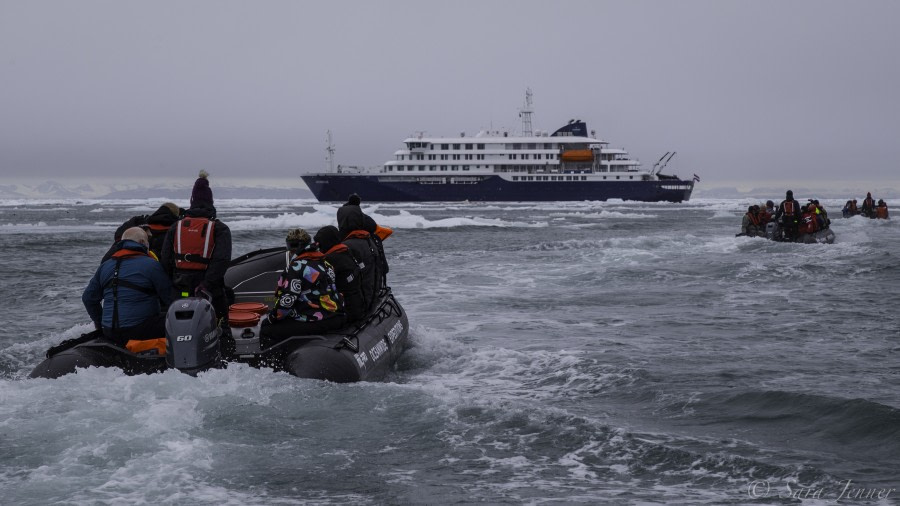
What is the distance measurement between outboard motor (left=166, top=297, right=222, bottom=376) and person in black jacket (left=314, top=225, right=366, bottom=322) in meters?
1.46

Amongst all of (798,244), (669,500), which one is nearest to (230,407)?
(669,500)

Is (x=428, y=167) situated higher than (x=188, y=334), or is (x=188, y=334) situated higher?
(x=428, y=167)

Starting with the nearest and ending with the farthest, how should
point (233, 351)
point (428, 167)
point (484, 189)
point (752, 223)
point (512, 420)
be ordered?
point (512, 420), point (233, 351), point (752, 223), point (484, 189), point (428, 167)

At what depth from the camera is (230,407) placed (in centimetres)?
607

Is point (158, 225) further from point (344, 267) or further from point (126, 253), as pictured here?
point (344, 267)

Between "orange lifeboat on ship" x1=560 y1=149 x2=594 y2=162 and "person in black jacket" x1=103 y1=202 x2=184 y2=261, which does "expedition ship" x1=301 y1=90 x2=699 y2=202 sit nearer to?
"orange lifeboat on ship" x1=560 y1=149 x2=594 y2=162

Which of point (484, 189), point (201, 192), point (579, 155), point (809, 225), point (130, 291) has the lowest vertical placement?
point (809, 225)

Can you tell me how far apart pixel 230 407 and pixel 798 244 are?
2015 centimetres

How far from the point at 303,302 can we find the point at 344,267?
0.65m

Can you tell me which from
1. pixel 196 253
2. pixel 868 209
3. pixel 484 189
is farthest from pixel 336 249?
pixel 484 189

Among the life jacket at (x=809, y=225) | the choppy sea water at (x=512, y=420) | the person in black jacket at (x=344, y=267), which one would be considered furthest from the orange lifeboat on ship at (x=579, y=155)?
the person in black jacket at (x=344, y=267)

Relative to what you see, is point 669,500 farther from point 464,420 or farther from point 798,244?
point 798,244

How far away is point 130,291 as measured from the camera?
6.57m

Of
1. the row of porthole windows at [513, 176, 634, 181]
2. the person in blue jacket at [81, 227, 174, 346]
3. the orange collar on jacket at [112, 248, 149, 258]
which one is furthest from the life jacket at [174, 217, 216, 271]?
the row of porthole windows at [513, 176, 634, 181]
